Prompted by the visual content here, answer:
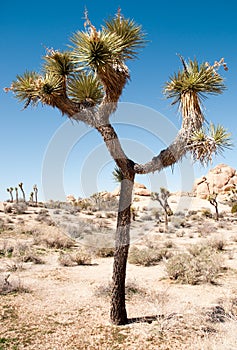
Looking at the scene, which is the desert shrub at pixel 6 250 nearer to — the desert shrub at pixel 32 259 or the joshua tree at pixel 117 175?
the desert shrub at pixel 32 259

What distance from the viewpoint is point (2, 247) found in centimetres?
1279

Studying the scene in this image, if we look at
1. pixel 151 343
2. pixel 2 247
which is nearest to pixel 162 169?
pixel 151 343

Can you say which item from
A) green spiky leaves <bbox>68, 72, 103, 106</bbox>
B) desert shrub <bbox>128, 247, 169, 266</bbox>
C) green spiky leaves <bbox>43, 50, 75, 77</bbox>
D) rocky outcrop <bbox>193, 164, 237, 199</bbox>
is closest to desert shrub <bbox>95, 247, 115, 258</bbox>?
desert shrub <bbox>128, 247, 169, 266</bbox>

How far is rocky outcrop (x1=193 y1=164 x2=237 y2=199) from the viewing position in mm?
52812

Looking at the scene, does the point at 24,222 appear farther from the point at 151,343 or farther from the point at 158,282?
the point at 151,343

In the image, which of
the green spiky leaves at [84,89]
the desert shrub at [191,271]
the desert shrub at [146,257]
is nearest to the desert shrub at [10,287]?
the desert shrub at [191,271]

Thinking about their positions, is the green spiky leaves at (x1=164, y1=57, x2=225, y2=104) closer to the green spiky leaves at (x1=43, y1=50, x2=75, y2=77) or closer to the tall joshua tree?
the tall joshua tree

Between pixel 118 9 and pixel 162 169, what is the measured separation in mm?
2966

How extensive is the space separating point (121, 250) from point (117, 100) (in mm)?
2694

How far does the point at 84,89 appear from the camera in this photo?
6.06m

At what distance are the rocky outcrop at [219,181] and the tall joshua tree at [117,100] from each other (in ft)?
158

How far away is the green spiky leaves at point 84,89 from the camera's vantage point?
19.9ft

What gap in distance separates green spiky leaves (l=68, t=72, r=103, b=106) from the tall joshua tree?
414 mm

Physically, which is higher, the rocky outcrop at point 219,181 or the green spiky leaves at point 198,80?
the rocky outcrop at point 219,181
